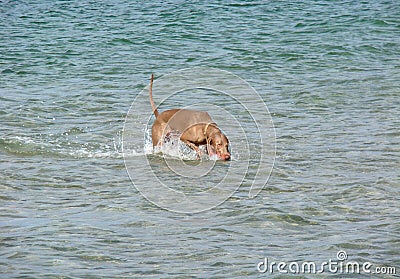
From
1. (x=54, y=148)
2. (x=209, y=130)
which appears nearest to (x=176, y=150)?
(x=209, y=130)

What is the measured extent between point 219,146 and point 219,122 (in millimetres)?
2107

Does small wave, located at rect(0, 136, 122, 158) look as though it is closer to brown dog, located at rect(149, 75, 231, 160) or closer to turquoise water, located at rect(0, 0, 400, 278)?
turquoise water, located at rect(0, 0, 400, 278)

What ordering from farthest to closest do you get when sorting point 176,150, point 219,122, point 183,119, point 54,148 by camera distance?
point 219,122 → point 54,148 → point 176,150 → point 183,119

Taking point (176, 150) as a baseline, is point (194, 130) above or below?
above

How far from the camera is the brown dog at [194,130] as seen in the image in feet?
27.3

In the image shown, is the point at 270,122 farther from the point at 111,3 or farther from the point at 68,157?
the point at 111,3

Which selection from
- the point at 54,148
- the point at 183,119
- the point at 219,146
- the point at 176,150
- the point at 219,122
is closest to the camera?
the point at 219,146

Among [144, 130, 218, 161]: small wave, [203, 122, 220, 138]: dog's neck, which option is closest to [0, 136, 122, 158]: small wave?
[144, 130, 218, 161]: small wave

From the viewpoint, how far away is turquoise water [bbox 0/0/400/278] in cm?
567

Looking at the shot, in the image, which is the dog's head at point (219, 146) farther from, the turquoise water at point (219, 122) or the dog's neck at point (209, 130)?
the turquoise water at point (219, 122)

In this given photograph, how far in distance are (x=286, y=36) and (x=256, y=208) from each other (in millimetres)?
10339

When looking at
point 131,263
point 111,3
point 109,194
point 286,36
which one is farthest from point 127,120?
point 111,3

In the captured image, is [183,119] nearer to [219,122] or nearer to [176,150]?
[176,150]

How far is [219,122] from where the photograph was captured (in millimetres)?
10414
